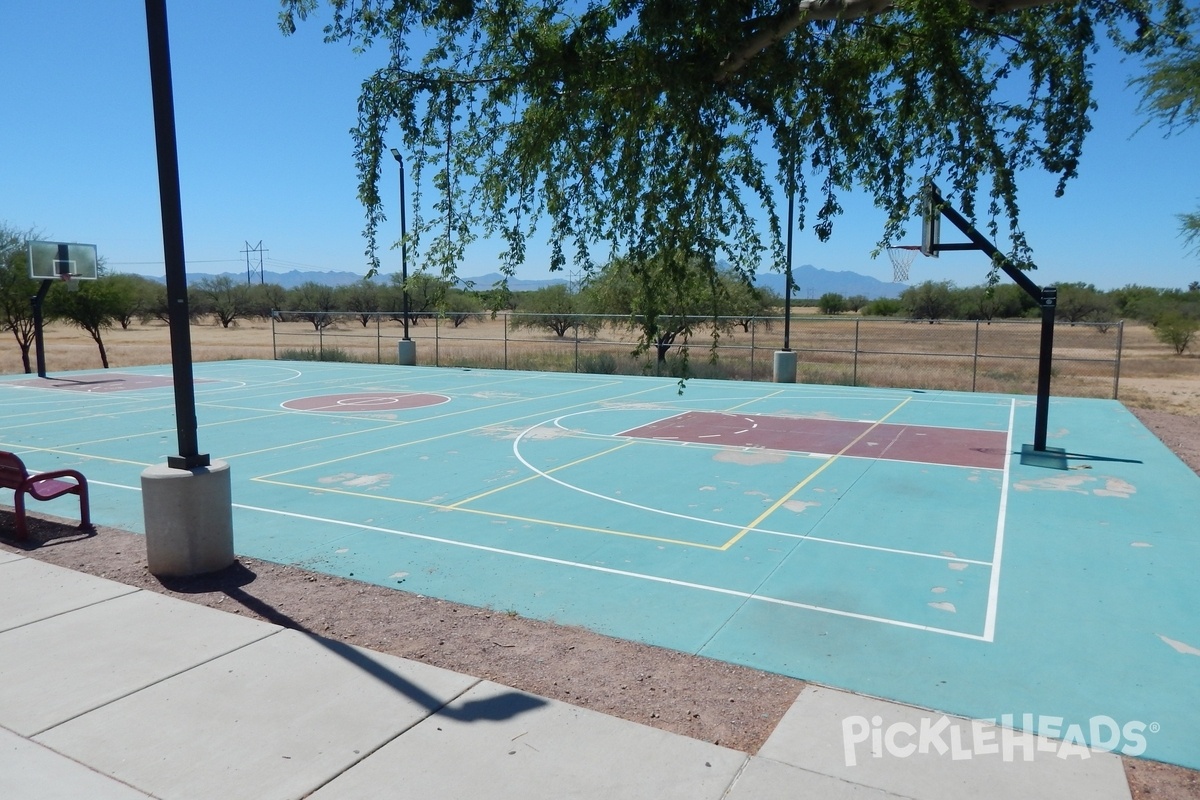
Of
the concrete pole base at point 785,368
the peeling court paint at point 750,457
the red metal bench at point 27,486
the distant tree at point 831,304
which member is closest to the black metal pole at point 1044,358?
the peeling court paint at point 750,457

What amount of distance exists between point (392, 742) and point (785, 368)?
2316 cm

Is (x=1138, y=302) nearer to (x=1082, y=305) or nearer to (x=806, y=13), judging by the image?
(x=1082, y=305)

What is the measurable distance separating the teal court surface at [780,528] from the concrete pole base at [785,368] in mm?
6497

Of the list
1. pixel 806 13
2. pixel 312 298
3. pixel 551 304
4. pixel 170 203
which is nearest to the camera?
pixel 806 13

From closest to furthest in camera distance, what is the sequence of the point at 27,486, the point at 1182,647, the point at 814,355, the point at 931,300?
the point at 1182,647, the point at 27,486, the point at 814,355, the point at 931,300

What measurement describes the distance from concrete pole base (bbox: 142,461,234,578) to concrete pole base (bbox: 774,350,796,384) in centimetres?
2093

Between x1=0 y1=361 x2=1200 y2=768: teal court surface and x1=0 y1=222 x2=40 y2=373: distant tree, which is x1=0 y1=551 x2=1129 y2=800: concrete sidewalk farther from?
x1=0 y1=222 x2=40 y2=373: distant tree

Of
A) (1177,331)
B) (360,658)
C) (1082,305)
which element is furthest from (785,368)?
(1082,305)

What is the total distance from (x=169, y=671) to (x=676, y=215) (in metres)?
4.67

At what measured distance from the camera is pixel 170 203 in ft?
24.5

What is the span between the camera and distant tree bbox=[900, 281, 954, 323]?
63906 mm

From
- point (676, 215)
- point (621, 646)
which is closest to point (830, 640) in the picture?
point (621, 646)

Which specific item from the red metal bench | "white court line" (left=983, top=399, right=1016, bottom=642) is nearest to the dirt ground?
the red metal bench

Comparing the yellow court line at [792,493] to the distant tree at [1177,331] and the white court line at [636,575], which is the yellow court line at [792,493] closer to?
the white court line at [636,575]
